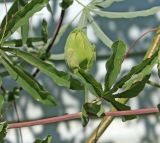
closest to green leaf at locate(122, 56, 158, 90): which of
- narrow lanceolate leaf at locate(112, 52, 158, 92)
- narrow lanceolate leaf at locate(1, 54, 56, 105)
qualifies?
narrow lanceolate leaf at locate(112, 52, 158, 92)

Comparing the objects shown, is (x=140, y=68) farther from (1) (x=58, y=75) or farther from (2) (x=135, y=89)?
(1) (x=58, y=75)

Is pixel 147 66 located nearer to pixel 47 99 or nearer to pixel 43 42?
pixel 47 99

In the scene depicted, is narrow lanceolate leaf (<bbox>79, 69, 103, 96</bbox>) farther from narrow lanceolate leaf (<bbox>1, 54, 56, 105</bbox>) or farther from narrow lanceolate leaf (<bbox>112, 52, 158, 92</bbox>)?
narrow lanceolate leaf (<bbox>1, 54, 56, 105</bbox>)

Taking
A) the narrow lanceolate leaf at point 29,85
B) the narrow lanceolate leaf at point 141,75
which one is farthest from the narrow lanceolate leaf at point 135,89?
the narrow lanceolate leaf at point 29,85

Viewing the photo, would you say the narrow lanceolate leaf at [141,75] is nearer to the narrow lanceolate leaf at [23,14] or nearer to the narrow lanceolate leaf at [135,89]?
the narrow lanceolate leaf at [135,89]

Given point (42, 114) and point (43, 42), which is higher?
point (43, 42)

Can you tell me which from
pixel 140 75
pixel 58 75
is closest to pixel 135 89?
pixel 140 75

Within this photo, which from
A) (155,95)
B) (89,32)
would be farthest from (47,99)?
(155,95)
